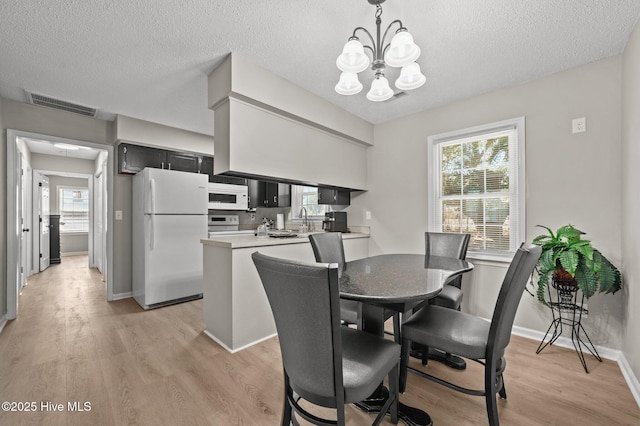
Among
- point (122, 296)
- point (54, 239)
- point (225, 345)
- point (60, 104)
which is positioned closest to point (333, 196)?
point (225, 345)

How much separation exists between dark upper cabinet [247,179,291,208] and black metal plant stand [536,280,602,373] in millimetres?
3996

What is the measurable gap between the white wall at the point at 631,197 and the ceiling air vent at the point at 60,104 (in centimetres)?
523

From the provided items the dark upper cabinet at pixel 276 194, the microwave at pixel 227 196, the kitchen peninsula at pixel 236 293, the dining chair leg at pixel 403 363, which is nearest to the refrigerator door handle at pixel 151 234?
the microwave at pixel 227 196

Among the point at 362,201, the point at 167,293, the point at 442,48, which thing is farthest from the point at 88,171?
the point at 442,48

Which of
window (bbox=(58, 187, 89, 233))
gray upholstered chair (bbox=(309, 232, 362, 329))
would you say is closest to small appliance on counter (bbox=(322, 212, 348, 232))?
gray upholstered chair (bbox=(309, 232, 362, 329))

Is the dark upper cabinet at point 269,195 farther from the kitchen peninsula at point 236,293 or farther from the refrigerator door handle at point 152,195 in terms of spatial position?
the kitchen peninsula at point 236,293

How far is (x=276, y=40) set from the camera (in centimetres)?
217

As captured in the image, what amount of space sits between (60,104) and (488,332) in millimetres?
4747

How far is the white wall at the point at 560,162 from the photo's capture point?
2352 millimetres

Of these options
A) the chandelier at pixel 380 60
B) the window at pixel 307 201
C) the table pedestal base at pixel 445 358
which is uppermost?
the chandelier at pixel 380 60

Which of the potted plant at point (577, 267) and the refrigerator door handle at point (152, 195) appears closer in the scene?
the potted plant at point (577, 267)

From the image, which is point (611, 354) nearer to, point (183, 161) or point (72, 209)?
point (183, 161)

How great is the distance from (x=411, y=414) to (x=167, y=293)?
321 centimetres

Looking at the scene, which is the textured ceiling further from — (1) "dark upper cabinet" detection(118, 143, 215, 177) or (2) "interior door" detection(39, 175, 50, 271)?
(2) "interior door" detection(39, 175, 50, 271)
